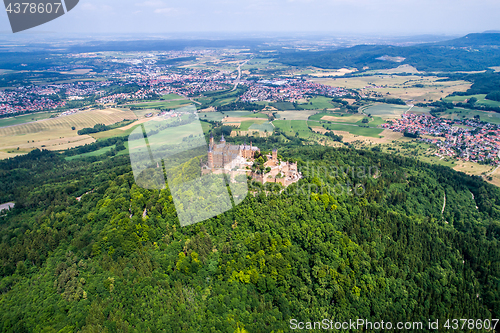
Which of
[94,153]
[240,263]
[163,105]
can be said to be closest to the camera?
[240,263]

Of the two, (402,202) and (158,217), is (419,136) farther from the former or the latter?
(158,217)

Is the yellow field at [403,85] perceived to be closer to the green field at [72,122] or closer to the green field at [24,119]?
the green field at [72,122]

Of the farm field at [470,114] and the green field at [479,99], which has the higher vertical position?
the green field at [479,99]

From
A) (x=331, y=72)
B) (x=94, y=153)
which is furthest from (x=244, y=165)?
(x=331, y=72)

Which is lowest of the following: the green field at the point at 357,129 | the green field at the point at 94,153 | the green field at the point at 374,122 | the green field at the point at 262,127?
the green field at the point at 357,129

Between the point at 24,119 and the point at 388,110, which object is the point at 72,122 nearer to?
the point at 24,119

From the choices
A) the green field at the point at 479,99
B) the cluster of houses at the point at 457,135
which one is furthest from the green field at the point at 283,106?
the green field at the point at 479,99

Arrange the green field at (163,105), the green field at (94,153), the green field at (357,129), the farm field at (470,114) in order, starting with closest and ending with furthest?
Answer: the green field at (94,153) → the green field at (357,129) → the farm field at (470,114) → the green field at (163,105)
